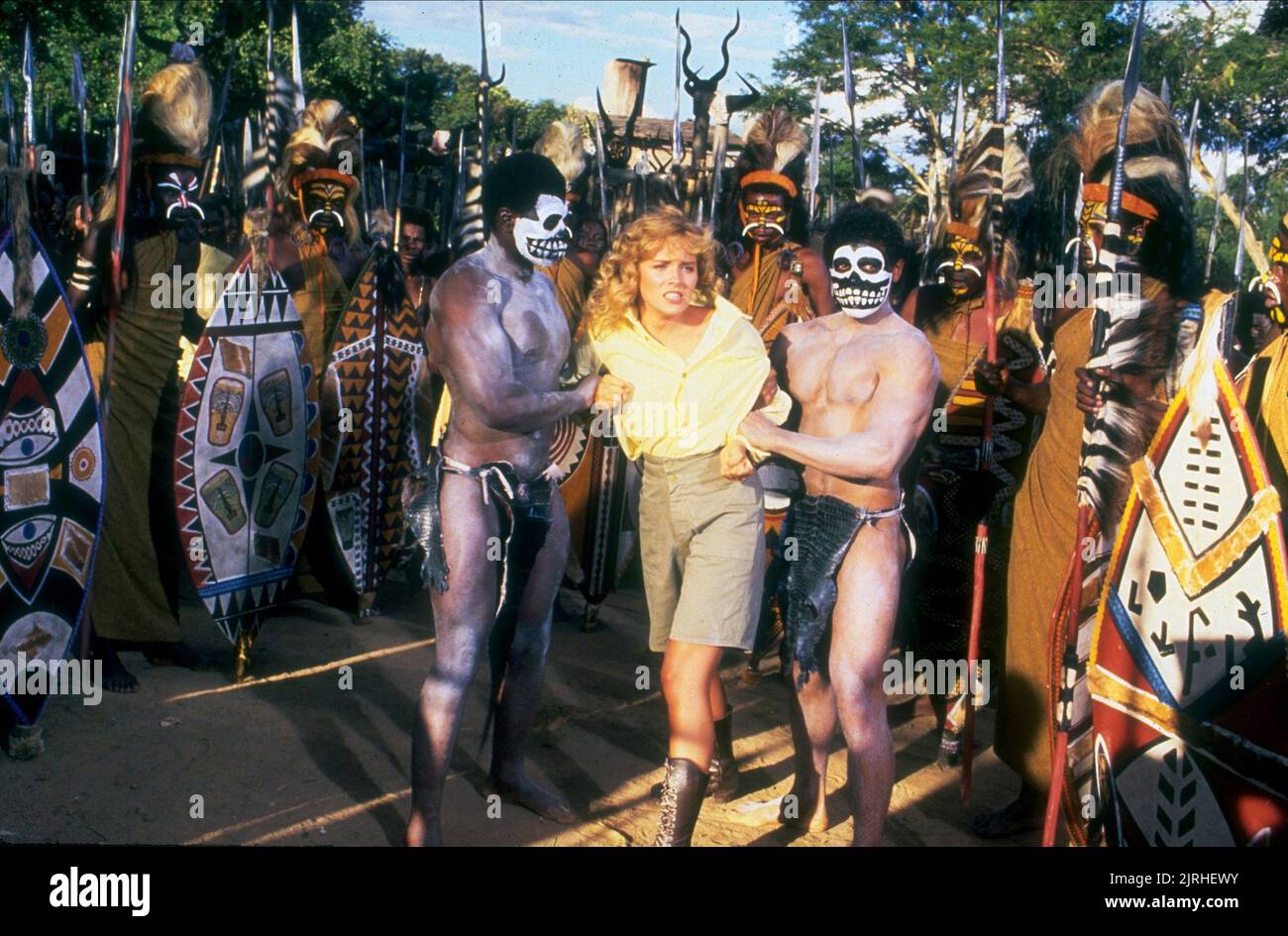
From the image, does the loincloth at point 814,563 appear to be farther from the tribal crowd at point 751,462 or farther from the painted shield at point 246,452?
the painted shield at point 246,452

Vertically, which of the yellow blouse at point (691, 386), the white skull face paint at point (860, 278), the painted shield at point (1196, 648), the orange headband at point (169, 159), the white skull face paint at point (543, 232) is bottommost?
the painted shield at point (1196, 648)

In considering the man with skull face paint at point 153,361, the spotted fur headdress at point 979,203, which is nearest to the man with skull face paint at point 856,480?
the spotted fur headdress at point 979,203

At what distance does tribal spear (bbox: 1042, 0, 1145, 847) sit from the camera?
3.31 m

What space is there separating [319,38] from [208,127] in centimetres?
952

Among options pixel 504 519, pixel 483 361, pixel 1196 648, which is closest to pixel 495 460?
pixel 504 519

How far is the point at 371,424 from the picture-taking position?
5480 mm

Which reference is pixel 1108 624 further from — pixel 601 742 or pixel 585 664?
pixel 585 664

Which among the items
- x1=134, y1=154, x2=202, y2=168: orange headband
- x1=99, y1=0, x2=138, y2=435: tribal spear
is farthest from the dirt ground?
x1=134, y1=154, x2=202, y2=168: orange headband

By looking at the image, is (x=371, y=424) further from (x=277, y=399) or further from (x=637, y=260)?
(x=637, y=260)

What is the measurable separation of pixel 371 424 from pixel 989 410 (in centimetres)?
262

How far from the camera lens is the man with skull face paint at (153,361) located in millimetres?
4918

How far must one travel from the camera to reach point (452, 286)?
3.56m
